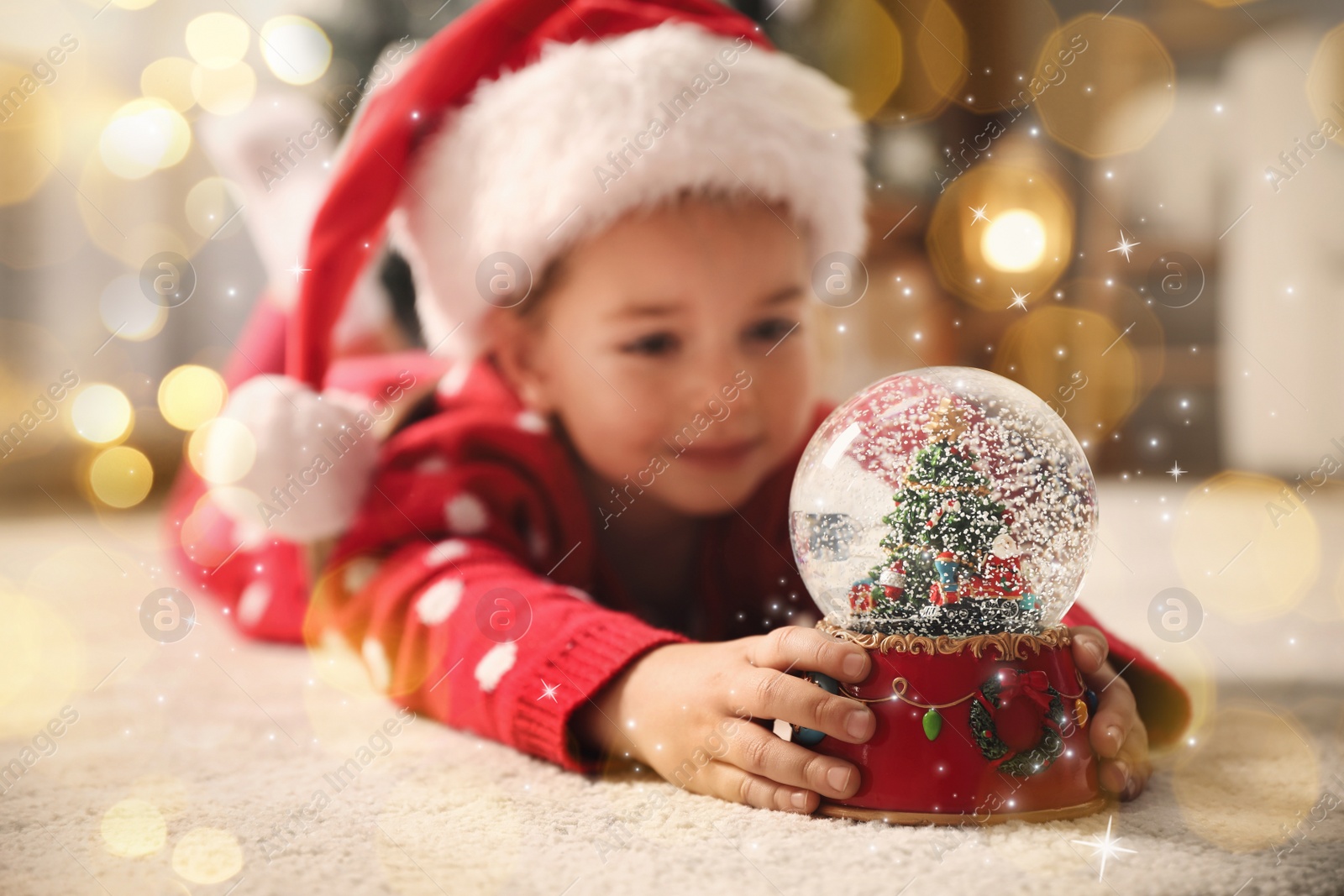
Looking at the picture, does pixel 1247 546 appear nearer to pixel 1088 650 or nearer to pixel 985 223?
pixel 985 223

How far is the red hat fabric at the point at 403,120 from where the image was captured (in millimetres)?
984

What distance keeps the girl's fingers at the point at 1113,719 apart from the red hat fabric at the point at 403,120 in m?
0.73

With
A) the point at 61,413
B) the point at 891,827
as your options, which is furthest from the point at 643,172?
the point at 61,413

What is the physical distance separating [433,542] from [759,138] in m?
0.49

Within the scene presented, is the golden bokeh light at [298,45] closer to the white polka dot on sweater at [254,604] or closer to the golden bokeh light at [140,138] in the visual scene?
the golden bokeh light at [140,138]

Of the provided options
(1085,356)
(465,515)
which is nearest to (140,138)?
(465,515)

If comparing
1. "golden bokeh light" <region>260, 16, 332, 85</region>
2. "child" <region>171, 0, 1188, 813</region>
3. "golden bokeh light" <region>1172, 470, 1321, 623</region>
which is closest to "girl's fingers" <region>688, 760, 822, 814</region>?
"child" <region>171, 0, 1188, 813</region>

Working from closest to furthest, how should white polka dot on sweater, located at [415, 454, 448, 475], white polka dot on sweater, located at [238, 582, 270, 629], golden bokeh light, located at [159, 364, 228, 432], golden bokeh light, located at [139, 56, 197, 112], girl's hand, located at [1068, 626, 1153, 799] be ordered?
girl's hand, located at [1068, 626, 1153, 799]
white polka dot on sweater, located at [415, 454, 448, 475]
white polka dot on sweater, located at [238, 582, 270, 629]
golden bokeh light, located at [139, 56, 197, 112]
golden bokeh light, located at [159, 364, 228, 432]

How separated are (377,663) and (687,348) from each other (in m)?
0.40

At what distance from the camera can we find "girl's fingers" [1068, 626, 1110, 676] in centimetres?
60

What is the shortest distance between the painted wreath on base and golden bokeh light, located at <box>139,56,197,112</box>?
9.17ft

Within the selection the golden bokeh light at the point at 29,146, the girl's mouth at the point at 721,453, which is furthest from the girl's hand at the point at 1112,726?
the golden bokeh light at the point at 29,146

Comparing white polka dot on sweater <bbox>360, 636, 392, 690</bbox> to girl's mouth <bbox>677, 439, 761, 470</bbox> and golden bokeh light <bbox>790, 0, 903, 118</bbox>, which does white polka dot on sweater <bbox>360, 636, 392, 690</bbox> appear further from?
golden bokeh light <bbox>790, 0, 903, 118</bbox>

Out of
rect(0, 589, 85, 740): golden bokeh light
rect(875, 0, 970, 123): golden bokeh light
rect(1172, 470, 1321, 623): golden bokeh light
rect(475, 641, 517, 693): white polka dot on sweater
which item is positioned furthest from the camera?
rect(875, 0, 970, 123): golden bokeh light
